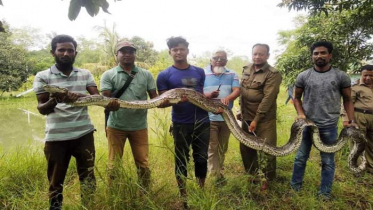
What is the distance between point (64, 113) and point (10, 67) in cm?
2367

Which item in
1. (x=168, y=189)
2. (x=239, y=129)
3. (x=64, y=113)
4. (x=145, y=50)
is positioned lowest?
(x=168, y=189)

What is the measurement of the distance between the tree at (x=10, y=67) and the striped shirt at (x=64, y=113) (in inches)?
879

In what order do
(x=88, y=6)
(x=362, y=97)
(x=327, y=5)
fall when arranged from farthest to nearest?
(x=327, y=5)
(x=362, y=97)
(x=88, y=6)

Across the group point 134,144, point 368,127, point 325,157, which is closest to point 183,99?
point 134,144

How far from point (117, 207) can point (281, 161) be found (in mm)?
3192

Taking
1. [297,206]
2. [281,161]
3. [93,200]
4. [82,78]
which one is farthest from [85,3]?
[281,161]

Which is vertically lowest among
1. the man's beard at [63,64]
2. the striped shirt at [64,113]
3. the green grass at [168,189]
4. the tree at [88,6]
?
the green grass at [168,189]

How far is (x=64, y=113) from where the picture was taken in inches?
113

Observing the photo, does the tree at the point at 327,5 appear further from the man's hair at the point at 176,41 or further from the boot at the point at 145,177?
the boot at the point at 145,177

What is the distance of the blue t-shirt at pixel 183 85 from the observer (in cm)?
326

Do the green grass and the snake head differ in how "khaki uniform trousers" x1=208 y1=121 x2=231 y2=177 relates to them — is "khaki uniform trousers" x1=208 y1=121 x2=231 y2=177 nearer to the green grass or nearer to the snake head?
the green grass

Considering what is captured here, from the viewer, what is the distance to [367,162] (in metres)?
4.43

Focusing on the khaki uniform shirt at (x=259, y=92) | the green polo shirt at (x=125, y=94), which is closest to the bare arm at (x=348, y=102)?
the khaki uniform shirt at (x=259, y=92)

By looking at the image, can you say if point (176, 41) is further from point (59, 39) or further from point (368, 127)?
point (368, 127)
